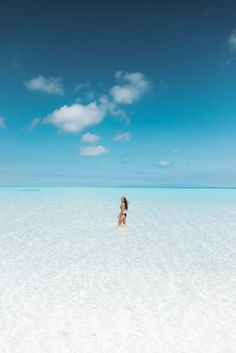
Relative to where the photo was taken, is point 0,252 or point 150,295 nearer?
point 150,295

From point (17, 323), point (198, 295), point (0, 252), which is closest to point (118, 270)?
point (198, 295)

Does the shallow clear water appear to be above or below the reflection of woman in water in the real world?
below

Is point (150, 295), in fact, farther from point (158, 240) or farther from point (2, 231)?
point (2, 231)

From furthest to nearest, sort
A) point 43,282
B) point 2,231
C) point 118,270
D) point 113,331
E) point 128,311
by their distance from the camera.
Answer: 1. point 2,231
2. point 118,270
3. point 43,282
4. point 128,311
5. point 113,331

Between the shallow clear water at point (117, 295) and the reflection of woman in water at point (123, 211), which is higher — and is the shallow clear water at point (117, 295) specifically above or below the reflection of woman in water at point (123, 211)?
below

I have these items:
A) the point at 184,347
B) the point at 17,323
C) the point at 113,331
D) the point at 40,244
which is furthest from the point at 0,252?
the point at 184,347

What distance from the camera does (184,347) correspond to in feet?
14.8

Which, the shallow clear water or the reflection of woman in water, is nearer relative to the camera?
the shallow clear water

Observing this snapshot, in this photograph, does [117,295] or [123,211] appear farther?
[123,211]

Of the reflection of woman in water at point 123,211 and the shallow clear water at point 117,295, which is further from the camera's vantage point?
the reflection of woman in water at point 123,211

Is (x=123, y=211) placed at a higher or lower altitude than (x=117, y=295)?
higher

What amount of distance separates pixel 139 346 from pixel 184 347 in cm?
68

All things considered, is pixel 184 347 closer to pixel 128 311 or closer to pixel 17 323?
pixel 128 311

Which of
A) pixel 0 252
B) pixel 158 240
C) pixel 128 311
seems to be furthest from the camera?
pixel 158 240
